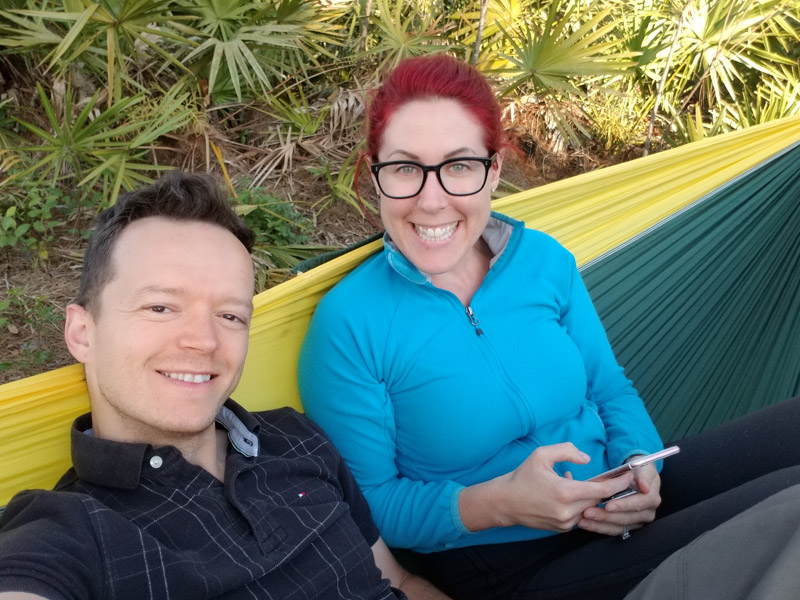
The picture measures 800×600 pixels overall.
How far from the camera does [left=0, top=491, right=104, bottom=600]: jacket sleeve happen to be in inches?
34.0

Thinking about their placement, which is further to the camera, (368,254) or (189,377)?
(368,254)

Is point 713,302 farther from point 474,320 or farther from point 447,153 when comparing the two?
point 447,153

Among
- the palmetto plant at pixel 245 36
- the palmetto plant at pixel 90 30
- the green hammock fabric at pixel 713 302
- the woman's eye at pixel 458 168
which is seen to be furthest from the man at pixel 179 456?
the palmetto plant at pixel 245 36

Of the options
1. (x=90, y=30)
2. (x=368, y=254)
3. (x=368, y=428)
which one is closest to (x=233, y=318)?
(x=368, y=428)

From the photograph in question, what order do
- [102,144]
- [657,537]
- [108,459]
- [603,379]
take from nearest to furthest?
[108,459], [657,537], [603,379], [102,144]

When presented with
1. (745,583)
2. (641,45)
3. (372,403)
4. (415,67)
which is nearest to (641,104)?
(641,45)

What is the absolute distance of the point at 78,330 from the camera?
125 centimetres

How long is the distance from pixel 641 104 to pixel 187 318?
13.7 ft

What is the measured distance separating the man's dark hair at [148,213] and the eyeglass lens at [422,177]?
0.32 metres

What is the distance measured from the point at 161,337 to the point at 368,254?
62 centimetres

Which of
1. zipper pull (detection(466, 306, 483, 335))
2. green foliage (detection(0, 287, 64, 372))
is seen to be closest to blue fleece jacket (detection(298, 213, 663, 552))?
zipper pull (detection(466, 306, 483, 335))

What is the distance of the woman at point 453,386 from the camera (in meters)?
1.46

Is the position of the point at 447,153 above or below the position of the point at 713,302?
above

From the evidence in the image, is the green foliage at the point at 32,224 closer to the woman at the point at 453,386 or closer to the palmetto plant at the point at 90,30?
the palmetto plant at the point at 90,30
